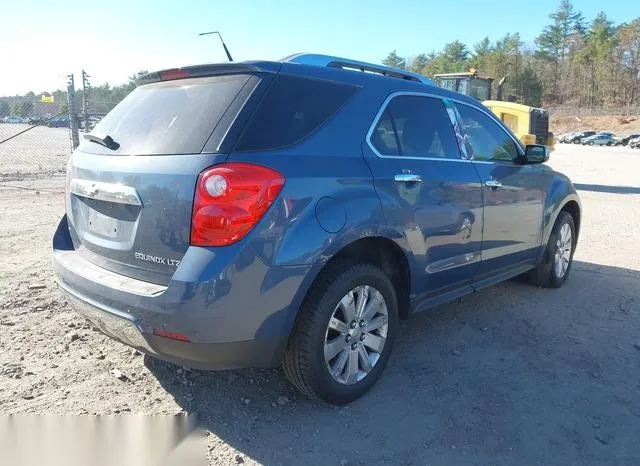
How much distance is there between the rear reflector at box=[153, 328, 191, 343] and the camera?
8.15 feet

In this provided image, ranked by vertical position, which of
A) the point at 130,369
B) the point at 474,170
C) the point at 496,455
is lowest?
the point at 496,455

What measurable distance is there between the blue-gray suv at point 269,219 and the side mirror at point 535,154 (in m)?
1.14

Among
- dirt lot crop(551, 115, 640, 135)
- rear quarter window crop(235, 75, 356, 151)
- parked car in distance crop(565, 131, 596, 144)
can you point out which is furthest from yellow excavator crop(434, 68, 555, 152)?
dirt lot crop(551, 115, 640, 135)

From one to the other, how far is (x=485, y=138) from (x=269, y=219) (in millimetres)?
2469

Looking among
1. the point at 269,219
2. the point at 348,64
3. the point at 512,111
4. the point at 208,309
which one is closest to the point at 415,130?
the point at 348,64

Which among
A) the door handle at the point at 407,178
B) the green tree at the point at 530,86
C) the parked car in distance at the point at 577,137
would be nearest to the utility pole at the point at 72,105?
the door handle at the point at 407,178

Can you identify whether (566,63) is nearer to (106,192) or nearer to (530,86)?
(530,86)

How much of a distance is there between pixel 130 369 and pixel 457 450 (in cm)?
202

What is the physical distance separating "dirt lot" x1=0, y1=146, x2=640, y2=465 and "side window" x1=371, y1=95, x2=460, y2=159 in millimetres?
1416

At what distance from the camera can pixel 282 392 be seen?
3.21m

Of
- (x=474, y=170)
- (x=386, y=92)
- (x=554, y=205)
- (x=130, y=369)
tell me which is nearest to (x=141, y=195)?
(x=130, y=369)

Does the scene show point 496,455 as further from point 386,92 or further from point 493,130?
point 493,130

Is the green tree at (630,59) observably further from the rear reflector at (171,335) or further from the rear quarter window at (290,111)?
the rear reflector at (171,335)

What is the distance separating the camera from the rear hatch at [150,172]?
253 cm
